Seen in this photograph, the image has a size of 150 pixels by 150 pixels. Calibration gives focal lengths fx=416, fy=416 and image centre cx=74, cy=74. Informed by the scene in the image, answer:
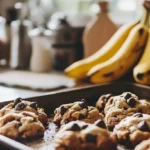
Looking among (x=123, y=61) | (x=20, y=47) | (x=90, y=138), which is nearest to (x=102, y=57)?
(x=123, y=61)

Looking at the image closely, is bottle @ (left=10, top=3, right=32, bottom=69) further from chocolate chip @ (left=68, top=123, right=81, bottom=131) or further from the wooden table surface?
chocolate chip @ (left=68, top=123, right=81, bottom=131)

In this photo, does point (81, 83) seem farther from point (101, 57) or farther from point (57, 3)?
point (57, 3)

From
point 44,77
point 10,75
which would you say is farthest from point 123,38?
point 10,75

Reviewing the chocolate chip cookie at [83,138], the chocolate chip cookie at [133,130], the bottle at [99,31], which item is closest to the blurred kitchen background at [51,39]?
the bottle at [99,31]

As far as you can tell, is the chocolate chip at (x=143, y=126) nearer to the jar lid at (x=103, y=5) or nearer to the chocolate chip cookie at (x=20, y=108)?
the chocolate chip cookie at (x=20, y=108)

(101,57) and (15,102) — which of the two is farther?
(101,57)

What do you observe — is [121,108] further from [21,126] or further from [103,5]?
[103,5]
